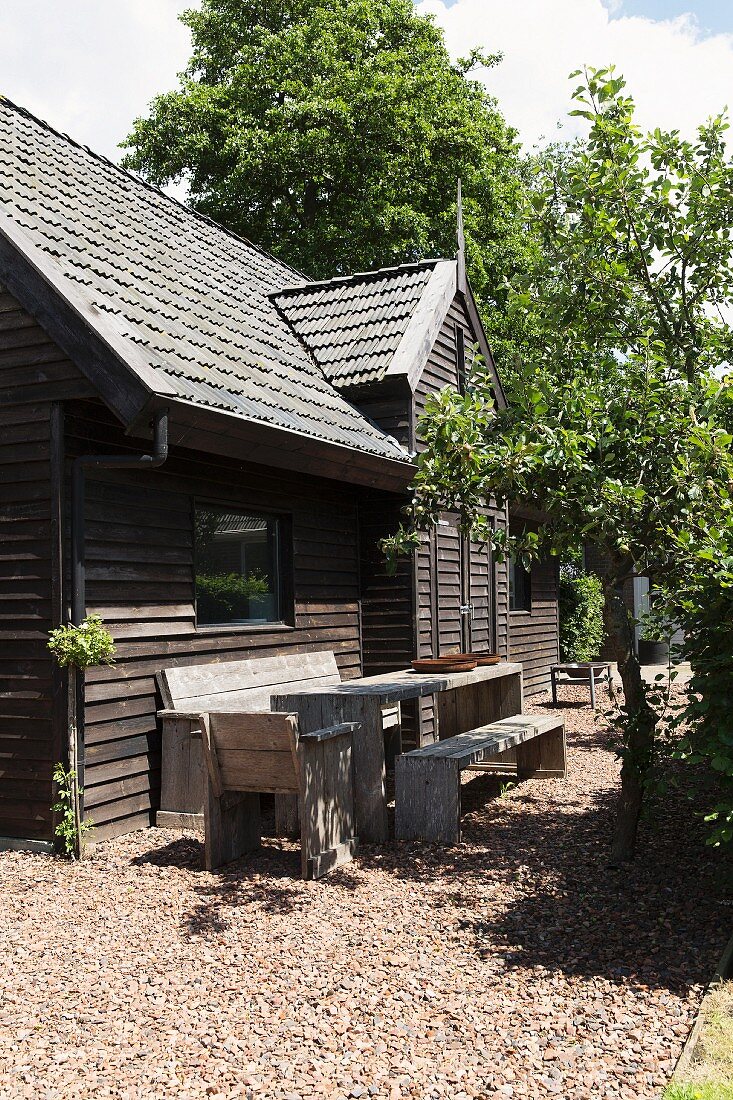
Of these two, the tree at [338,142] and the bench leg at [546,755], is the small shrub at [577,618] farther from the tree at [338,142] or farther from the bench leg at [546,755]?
the bench leg at [546,755]

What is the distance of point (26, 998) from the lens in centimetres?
405

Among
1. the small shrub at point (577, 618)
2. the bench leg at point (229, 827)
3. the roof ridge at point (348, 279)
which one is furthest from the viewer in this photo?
the small shrub at point (577, 618)

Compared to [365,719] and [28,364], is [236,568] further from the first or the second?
[28,364]

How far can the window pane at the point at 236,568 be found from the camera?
7789 millimetres

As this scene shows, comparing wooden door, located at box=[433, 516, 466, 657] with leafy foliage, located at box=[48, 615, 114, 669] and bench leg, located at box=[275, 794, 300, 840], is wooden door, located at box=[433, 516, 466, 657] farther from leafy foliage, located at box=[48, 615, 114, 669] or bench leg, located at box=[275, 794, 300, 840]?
leafy foliage, located at box=[48, 615, 114, 669]

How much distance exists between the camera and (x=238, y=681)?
25.2 feet

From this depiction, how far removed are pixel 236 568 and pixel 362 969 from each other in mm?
4482

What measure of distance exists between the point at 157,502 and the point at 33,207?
2.64 metres

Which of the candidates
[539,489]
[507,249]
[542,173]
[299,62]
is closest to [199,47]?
[299,62]

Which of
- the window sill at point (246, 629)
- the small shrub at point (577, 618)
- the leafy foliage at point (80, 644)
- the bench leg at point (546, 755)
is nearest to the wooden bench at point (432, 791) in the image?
the bench leg at point (546, 755)

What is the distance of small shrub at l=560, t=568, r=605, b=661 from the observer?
19.1 metres

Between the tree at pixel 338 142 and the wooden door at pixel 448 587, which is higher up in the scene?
the tree at pixel 338 142

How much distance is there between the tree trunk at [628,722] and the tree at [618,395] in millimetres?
10

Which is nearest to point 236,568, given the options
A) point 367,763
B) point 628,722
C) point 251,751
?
point 367,763
